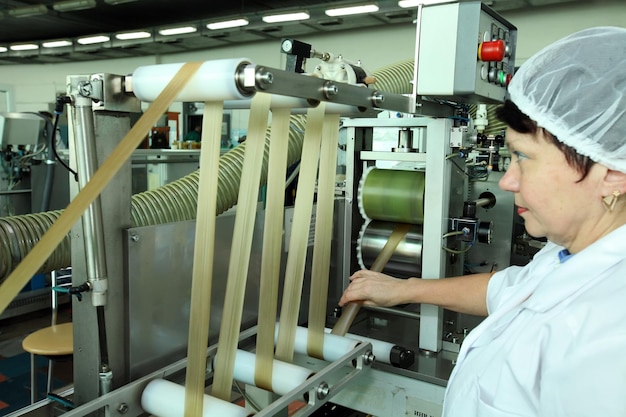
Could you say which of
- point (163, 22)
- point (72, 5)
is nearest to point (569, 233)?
point (72, 5)

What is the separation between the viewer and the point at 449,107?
140 cm

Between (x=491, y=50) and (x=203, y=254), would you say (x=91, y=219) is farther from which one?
(x=491, y=50)

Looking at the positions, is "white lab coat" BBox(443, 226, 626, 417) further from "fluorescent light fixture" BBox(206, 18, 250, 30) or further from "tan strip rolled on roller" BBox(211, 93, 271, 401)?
"fluorescent light fixture" BBox(206, 18, 250, 30)

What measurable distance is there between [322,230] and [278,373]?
31cm

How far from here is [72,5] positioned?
273 inches

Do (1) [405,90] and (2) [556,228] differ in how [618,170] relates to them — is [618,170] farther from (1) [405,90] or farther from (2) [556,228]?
(1) [405,90]

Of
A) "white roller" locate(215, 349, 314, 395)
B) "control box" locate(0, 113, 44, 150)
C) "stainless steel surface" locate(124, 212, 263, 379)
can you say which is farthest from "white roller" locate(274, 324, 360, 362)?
"control box" locate(0, 113, 44, 150)

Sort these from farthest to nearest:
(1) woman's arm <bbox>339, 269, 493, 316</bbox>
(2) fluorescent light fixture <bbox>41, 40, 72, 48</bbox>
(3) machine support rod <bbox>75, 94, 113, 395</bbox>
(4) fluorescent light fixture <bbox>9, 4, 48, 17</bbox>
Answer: (2) fluorescent light fixture <bbox>41, 40, 72, 48</bbox> → (4) fluorescent light fixture <bbox>9, 4, 48, 17</bbox> → (1) woman's arm <bbox>339, 269, 493, 316</bbox> → (3) machine support rod <bbox>75, 94, 113, 395</bbox>

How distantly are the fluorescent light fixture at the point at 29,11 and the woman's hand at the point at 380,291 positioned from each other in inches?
300

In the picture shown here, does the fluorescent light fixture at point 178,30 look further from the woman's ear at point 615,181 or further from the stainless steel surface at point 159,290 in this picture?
the woman's ear at point 615,181

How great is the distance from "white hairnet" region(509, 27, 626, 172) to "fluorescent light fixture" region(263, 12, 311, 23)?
610cm

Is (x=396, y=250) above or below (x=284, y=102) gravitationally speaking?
below

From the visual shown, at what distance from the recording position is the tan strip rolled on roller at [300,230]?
1.04 meters

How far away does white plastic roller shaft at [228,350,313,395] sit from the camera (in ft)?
3.25
